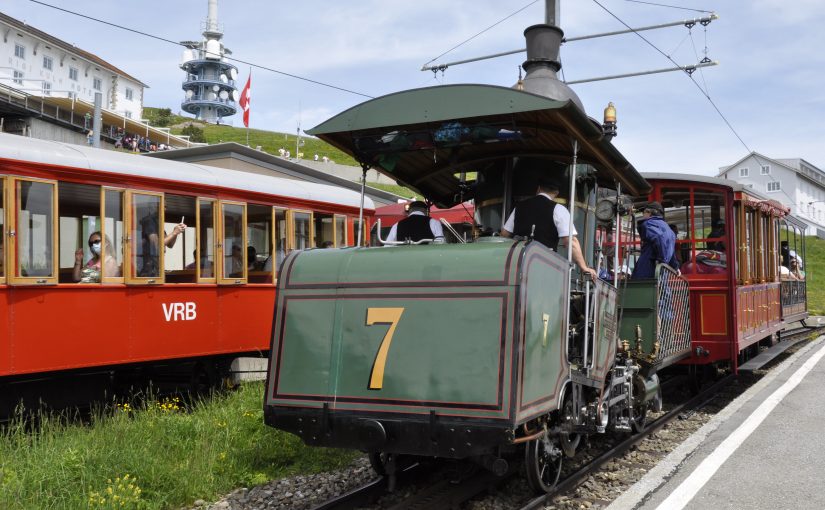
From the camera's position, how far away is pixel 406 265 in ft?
16.9

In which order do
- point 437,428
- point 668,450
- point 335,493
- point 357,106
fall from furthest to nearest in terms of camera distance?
1. point 668,450
2. point 335,493
3. point 357,106
4. point 437,428

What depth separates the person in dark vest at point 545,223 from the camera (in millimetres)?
5699

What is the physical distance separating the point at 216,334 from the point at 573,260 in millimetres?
5304

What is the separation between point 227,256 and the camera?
9.91 metres

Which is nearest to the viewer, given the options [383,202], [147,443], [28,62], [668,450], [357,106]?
[357,106]

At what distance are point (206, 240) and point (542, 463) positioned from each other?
558 cm

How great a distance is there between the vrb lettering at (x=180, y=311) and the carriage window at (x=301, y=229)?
1931 millimetres

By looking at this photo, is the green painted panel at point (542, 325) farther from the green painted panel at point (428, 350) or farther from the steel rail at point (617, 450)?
the steel rail at point (617, 450)

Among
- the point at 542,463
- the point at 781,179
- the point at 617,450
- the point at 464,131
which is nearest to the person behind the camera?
the point at 464,131

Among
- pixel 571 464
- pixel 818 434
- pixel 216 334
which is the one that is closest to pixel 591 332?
pixel 571 464

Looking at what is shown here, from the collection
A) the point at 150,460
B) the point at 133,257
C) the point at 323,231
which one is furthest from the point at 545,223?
the point at 323,231

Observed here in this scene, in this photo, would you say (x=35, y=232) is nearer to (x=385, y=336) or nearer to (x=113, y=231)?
(x=113, y=231)

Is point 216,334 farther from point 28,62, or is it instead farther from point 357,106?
point 28,62

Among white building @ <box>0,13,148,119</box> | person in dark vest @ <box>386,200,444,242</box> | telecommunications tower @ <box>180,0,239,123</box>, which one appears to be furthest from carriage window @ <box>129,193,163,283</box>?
telecommunications tower @ <box>180,0,239,123</box>
